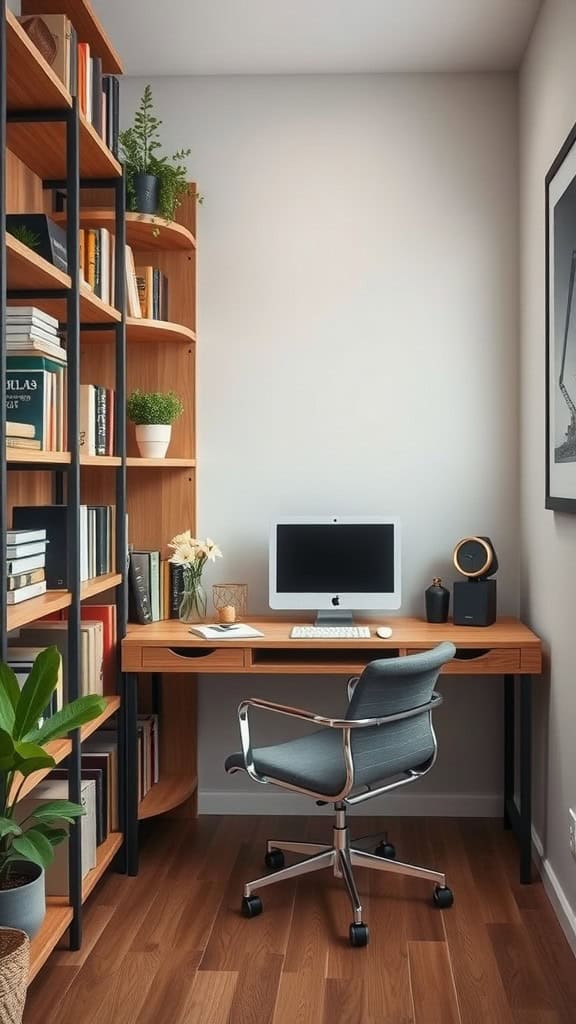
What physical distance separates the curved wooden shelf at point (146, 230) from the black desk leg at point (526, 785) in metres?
1.98

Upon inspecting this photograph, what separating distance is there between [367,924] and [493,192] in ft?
8.64

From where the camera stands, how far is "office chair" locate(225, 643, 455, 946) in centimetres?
282

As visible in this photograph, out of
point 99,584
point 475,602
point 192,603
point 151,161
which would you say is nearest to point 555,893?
point 475,602

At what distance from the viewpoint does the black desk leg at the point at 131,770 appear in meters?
3.38

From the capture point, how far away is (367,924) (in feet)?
9.73

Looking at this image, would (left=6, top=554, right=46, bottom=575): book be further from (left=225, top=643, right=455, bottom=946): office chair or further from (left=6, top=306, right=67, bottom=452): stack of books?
(left=225, top=643, right=455, bottom=946): office chair

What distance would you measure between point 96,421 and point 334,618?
3.77 ft

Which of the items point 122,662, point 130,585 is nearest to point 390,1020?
point 122,662

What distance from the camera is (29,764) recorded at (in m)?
2.12

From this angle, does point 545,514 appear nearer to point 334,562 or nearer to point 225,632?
point 334,562

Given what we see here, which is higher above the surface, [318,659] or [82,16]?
[82,16]

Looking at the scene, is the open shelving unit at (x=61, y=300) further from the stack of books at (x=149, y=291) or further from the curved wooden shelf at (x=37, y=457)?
the stack of books at (x=149, y=291)

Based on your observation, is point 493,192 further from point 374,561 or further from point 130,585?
point 130,585

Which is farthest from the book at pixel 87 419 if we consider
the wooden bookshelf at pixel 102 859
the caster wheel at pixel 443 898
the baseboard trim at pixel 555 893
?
the baseboard trim at pixel 555 893
